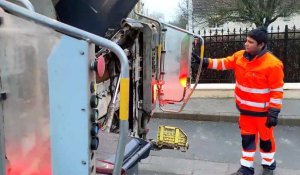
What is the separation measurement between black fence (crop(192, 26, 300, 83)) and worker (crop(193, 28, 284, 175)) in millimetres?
4335

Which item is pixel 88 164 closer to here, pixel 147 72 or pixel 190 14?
pixel 147 72

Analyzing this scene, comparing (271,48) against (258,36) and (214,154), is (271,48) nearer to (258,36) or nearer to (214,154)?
(214,154)

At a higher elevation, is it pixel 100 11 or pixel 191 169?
pixel 100 11

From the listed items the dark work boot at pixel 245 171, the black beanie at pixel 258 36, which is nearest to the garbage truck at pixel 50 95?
the black beanie at pixel 258 36

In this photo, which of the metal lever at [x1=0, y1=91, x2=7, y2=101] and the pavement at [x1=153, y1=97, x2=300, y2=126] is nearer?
the metal lever at [x1=0, y1=91, x2=7, y2=101]

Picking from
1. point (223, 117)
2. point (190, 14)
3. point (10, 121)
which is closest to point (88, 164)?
point (10, 121)

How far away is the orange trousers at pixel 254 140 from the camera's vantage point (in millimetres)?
4121

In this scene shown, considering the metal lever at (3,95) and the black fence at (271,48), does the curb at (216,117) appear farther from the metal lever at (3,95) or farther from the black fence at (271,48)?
the metal lever at (3,95)

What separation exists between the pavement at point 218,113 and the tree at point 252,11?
8932 mm

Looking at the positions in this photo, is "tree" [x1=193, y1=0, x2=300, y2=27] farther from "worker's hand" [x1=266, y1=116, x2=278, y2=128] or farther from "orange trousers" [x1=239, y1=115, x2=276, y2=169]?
"worker's hand" [x1=266, y1=116, x2=278, y2=128]

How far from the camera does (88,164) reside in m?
1.58

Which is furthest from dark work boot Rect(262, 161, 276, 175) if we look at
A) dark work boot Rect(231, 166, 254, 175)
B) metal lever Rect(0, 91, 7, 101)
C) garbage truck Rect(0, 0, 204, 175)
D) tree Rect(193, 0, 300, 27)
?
tree Rect(193, 0, 300, 27)

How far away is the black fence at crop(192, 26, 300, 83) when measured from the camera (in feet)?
27.5

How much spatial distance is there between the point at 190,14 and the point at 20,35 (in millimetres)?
20632
